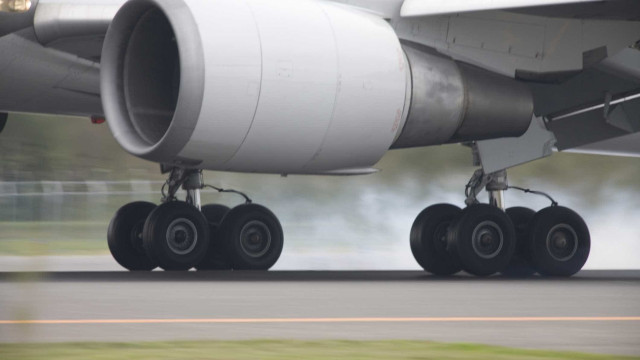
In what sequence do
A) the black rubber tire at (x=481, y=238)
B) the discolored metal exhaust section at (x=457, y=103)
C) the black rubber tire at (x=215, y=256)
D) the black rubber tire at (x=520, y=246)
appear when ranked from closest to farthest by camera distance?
the discolored metal exhaust section at (x=457, y=103) < the black rubber tire at (x=481, y=238) < the black rubber tire at (x=520, y=246) < the black rubber tire at (x=215, y=256)

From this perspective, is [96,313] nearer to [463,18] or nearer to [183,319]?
[183,319]

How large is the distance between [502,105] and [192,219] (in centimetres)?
255

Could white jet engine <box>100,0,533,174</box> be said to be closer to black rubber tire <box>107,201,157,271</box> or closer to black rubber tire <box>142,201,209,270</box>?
black rubber tire <box>142,201,209,270</box>

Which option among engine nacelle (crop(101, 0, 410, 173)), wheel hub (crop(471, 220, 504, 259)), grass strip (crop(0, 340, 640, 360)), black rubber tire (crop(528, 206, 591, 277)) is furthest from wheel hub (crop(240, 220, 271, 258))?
grass strip (crop(0, 340, 640, 360))

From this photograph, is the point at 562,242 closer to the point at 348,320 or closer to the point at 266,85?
the point at 266,85

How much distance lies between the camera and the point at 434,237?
36.2ft

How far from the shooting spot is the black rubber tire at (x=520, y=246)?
11.0 metres

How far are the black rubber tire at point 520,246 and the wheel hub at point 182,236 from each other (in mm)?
2309

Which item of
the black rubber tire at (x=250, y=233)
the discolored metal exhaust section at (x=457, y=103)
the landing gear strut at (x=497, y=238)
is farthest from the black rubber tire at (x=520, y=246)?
the black rubber tire at (x=250, y=233)

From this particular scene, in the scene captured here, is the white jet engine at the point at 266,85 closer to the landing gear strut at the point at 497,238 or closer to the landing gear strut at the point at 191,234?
the landing gear strut at the point at 497,238

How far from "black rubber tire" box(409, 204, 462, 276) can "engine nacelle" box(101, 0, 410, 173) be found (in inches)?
73.3

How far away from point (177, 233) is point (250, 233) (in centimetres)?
89

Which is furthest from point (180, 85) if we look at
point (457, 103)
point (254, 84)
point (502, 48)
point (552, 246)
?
point (552, 246)

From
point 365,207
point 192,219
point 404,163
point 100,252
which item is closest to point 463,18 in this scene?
point 192,219
